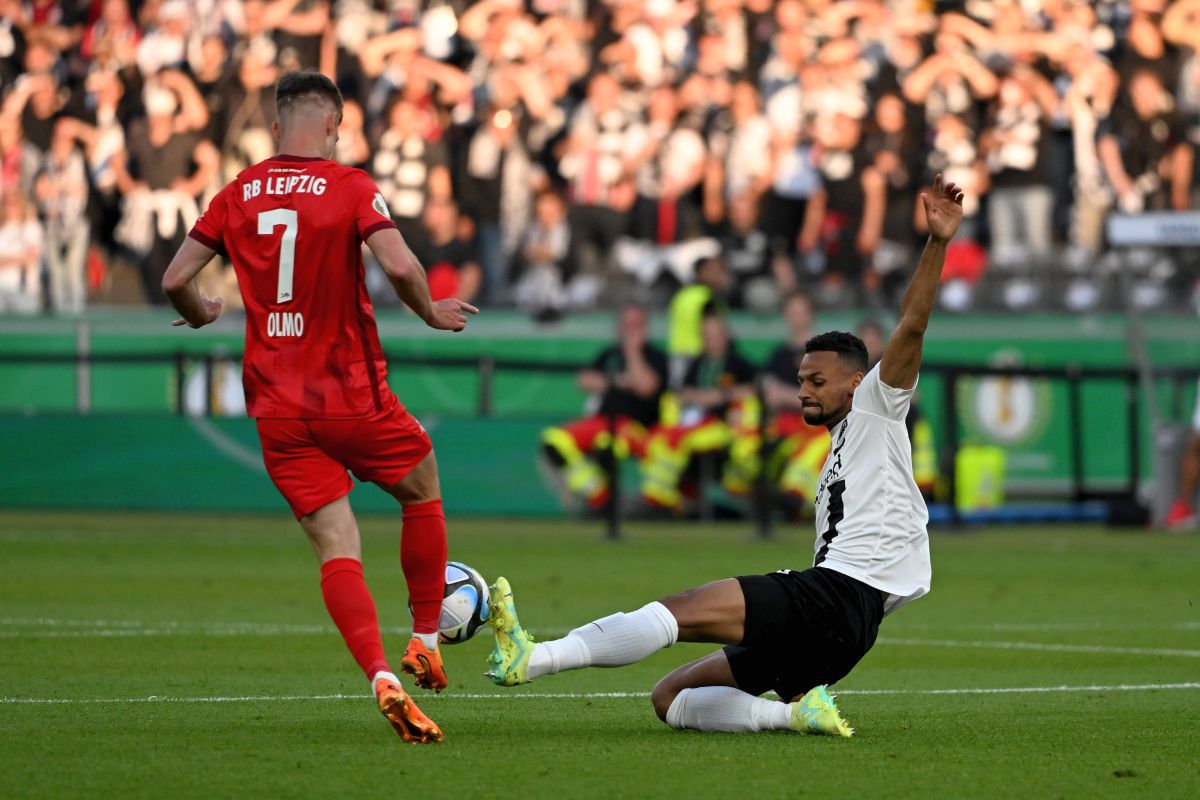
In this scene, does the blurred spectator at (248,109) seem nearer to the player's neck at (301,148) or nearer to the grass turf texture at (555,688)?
the grass turf texture at (555,688)

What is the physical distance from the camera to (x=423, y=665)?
6887 millimetres

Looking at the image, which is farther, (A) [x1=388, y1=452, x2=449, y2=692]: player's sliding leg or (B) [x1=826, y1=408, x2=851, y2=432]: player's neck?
(A) [x1=388, y1=452, x2=449, y2=692]: player's sliding leg

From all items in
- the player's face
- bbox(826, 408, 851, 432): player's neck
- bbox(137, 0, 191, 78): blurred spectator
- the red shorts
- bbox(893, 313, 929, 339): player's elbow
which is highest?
bbox(137, 0, 191, 78): blurred spectator

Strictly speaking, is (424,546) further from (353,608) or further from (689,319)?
(689,319)

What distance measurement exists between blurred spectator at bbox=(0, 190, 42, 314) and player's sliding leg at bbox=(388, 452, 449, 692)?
16.9 m

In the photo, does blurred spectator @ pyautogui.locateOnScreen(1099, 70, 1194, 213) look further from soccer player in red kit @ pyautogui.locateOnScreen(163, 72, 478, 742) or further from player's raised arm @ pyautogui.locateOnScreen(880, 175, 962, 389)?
soccer player in red kit @ pyautogui.locateOnScreen(163, 72, 478, 742)

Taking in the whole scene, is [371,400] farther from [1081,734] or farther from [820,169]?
[820,169]

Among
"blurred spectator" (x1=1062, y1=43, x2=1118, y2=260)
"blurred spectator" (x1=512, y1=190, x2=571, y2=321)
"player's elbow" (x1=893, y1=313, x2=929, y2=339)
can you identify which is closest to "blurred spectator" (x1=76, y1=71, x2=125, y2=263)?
"blurred spectator" (x1=512, y1=190, x2=571, y2=321)

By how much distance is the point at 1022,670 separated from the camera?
945 cm

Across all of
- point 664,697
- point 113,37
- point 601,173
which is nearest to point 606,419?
point 601,173

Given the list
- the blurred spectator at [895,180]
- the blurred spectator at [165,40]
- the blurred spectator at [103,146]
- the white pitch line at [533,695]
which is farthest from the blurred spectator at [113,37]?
the white pitch line at [533,695]

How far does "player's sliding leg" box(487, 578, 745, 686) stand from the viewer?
652 cm

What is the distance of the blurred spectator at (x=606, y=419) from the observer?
19.5 meters

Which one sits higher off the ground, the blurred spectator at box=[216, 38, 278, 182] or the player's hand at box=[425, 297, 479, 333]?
the blurred spectator at box=[216, 38, 278, 182]
